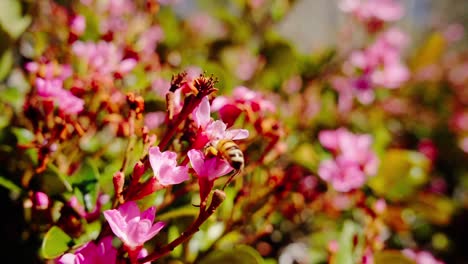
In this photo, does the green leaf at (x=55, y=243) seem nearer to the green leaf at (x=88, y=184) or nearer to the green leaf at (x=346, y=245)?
the green leaf at (x=88, y=184)

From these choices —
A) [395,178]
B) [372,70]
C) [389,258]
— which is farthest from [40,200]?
[372,70]

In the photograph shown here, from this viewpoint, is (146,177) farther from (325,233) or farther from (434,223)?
(434,223)

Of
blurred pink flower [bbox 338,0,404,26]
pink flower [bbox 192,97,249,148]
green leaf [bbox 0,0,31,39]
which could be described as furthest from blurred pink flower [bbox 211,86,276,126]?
blurred pink flower [bbox 338,0,404,26]

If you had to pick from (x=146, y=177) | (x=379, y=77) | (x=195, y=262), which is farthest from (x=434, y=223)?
(x=146, y=177)

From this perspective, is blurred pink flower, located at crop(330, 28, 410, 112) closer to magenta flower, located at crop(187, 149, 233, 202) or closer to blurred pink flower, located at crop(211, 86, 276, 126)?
blurred pink flower, located at crop(211, 86, 276, 126)

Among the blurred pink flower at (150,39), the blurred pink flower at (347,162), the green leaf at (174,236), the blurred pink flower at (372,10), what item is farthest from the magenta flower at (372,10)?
the green leaf at (174,236)

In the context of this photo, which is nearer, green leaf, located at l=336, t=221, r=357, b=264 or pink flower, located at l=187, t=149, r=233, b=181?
pink flower, located at l=187, t=149, r=233, b=181
